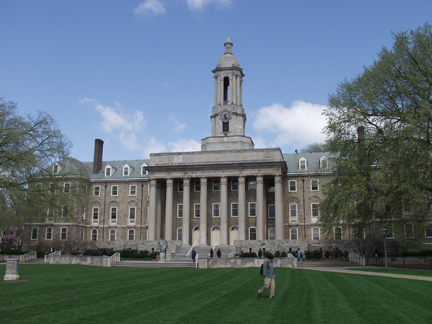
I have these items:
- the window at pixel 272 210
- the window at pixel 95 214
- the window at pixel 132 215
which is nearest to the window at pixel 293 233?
the window at pixel 272 210

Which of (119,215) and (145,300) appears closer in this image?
(145,300)

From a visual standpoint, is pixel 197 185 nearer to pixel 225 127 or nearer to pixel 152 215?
pixel 152 215

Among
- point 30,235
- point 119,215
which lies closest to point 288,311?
point 119,215

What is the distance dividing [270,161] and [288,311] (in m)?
42.9

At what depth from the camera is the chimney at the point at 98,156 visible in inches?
2739

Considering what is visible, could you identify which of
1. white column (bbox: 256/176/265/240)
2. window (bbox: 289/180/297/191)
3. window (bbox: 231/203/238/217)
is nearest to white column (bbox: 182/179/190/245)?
window (bbox: 231/203/238/217)

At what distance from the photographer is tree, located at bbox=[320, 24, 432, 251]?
30.0 meters

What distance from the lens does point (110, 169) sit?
69188 millimetres

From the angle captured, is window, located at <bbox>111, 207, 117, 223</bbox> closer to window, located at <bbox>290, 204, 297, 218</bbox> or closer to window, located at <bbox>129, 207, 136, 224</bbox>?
window, located at <bbox>129, 207, 136, 224</bbox>

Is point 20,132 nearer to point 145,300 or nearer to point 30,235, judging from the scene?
point 145,300

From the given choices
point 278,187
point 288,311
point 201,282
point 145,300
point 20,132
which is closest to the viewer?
point 288,311

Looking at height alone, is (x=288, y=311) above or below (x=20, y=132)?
below

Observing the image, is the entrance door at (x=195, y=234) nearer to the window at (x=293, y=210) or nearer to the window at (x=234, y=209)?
the window at (x=234, y=209)

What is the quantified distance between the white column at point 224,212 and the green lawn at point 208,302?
111 feet
